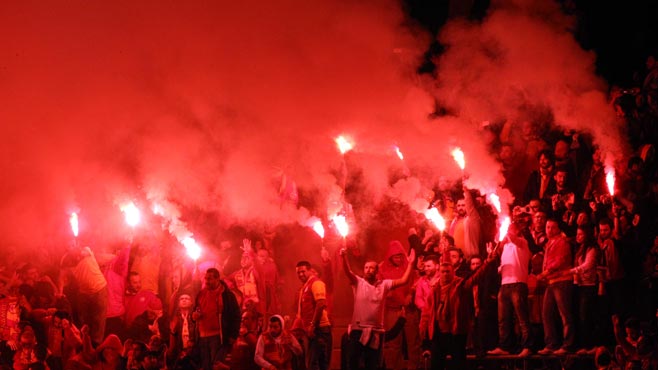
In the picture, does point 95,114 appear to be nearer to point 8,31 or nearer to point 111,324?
point 8,31

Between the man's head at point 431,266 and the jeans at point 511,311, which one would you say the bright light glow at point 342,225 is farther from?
the jeans at point 511,311

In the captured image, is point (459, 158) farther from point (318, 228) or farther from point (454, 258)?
point (318, 228)

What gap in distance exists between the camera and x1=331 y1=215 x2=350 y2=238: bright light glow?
13031 millimetres

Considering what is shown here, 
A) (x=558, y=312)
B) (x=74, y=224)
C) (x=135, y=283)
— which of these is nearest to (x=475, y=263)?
(x=558, y=312)

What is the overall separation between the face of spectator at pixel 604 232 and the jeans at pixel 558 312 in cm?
59

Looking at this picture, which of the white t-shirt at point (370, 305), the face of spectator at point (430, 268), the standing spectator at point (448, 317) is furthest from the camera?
the white t-shirt at point (370, 305)

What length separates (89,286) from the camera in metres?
13.9

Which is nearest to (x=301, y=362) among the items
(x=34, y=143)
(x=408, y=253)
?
(x=408, y=253)

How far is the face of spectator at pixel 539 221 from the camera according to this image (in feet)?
37.7

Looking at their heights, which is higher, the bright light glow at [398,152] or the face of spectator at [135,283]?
the bright light glow at [398,152]

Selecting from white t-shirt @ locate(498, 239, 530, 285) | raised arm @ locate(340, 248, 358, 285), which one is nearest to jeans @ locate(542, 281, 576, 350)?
white t-shirt @ locate(498, 239, 530, 285)

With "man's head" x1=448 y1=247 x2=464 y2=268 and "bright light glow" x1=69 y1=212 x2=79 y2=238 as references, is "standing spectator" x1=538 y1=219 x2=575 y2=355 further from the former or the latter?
"bright light glow" x1=69 y1=212 x2=79 y2=238

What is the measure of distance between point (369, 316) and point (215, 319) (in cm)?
204

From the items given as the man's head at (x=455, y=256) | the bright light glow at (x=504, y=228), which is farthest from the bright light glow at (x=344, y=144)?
the bright light glow at (x=504, y=228)
